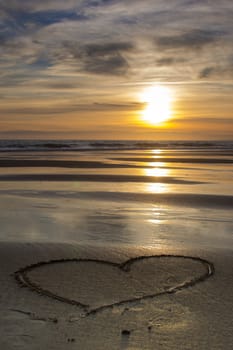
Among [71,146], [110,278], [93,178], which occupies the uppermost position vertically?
[71,146]

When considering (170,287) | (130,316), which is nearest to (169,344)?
(130,316)

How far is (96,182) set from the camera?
17.2 metres

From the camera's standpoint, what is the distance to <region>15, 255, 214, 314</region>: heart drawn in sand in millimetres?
4805

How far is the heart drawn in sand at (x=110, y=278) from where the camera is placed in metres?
4.80

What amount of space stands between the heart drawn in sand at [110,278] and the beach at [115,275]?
0.04ft

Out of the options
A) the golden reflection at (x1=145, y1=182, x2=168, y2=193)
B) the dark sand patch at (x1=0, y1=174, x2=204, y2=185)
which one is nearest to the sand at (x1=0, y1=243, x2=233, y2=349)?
the golden reflection at (x1=145, y1=182, x2=168, y2=193)

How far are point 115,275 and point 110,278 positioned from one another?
0.44 ft

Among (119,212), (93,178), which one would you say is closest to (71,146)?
(93,178)

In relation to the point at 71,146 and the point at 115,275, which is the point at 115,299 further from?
the point at 71,146

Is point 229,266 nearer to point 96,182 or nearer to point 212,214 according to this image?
point 212,214

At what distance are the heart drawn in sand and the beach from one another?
1 centimetres

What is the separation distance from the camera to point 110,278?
547 centimetres

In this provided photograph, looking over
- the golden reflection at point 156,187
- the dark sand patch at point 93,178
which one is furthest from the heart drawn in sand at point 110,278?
the dark sand patch at point 93,178

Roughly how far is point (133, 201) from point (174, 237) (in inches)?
181
